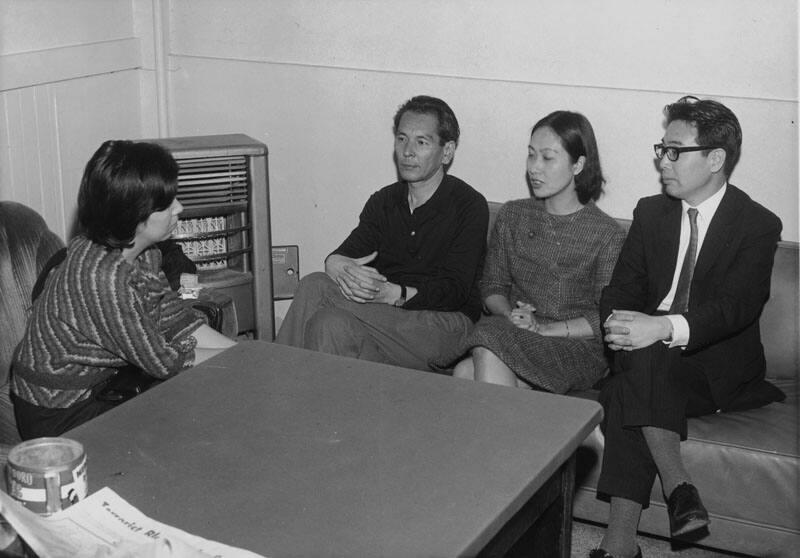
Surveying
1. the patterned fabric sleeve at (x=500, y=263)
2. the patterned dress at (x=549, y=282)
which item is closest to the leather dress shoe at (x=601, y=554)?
the patterned dress at (x=549, y=282)

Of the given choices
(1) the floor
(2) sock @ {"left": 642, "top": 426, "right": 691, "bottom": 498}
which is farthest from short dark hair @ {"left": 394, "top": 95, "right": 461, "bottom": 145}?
(1) the floor

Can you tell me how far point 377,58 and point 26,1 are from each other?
133 cm

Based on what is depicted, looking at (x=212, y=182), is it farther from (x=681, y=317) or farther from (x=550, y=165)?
(x=681, y=317)

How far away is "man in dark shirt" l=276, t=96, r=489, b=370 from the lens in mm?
A: 3398

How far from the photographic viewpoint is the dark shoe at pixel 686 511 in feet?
8.71

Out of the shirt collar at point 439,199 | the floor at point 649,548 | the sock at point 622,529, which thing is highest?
the shirt collar at point 439,199

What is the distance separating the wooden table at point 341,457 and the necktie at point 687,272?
1.16 meters

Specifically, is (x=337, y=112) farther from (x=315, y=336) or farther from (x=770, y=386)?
(x=770, y=386)

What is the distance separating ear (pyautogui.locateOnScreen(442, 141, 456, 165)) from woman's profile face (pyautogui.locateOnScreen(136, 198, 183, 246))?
123 cm

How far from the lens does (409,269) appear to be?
359cm

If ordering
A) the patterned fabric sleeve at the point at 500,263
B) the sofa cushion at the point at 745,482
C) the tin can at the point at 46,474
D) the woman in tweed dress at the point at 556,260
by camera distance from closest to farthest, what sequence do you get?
1. the tin can at the point at 46,474
2. the sofa cushion at the point at 745,482
3. the woman in tweed dress at the point at 556,260
4. the patterned fabric sleeve at the point at 500,263

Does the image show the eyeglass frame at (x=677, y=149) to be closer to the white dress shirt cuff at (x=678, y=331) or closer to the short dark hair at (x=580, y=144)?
the short dark hair at (x=580, y=144)

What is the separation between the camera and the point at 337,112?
415 cm

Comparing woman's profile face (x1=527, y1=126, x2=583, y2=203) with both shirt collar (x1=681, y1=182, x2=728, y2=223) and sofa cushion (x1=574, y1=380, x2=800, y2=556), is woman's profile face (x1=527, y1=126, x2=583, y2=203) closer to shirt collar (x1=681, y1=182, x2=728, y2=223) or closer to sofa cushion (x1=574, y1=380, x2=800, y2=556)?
shirt collar (x1=681, y1=182, x2=728, y2=223)
